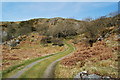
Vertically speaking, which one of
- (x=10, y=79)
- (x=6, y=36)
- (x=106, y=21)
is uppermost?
(x=106, y=21)

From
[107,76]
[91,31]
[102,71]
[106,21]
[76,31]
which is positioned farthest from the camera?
[76,31]

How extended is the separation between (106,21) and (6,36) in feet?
263

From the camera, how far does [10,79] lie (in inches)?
635

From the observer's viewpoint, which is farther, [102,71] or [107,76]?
[102,71]

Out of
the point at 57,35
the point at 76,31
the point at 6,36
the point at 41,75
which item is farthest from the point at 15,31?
the point at 41,75

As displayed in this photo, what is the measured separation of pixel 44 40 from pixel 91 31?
38.7 meters

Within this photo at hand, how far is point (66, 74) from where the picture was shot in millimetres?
18328

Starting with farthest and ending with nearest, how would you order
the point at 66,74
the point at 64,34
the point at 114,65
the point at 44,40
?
1. the point at 64,34
2. the point at 44,40
3. the point at 114,65
4. the point at 66,74

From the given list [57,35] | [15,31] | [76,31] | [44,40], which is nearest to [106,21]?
[76,31]

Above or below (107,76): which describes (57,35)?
above

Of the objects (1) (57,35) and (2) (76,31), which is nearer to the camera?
(1) (57,35)

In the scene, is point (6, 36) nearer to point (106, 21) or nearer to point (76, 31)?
point (76, 31)

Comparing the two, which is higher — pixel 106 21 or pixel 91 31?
pixel 106 21

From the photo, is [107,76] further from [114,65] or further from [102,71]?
[114,65]
